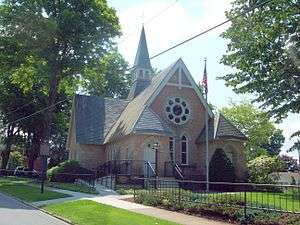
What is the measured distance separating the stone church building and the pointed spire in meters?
5.98

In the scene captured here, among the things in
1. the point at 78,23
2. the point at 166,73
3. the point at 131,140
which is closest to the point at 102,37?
the point at 78,23

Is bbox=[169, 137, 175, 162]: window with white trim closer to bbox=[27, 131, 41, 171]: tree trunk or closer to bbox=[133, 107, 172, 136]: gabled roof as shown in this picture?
bbox=[133, 107, 172, 136]: gabled roof

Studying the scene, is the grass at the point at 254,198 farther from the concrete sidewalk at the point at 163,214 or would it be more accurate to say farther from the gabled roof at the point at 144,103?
the gabled roof at the point at 144,103

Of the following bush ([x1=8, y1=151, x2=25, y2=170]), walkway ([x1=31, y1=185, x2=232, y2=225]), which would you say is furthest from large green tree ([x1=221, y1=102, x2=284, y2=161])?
bush ([x1=8, y1=151, x2=25, y2=170])

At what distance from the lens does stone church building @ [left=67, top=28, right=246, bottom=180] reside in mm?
34219

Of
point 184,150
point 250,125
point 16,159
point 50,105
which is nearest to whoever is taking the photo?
point 184,150

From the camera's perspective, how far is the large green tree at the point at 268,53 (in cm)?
2431

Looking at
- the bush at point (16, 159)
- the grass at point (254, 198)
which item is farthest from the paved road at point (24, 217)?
the bush at point (16, 159)

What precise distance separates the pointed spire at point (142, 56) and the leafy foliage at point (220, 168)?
56.6 feet

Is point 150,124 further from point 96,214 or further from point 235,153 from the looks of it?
point 96,214

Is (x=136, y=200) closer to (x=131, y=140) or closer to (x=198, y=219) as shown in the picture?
(x=198, y=219)

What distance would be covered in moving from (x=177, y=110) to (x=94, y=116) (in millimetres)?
8560

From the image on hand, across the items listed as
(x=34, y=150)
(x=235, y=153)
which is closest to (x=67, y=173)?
(x=235, y=153)

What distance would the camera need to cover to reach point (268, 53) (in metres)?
26.0
